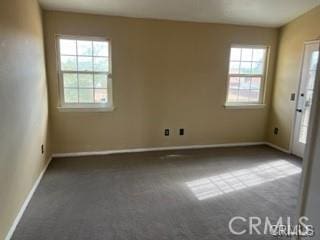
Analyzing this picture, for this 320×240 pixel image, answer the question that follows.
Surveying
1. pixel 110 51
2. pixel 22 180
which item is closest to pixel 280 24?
pixel 110 51

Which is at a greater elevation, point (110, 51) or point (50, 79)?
point (110, 51)

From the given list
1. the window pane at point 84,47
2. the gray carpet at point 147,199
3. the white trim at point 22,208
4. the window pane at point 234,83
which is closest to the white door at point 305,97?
the gray carpet at point 147,199

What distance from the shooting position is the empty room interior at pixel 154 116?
223 centimetres

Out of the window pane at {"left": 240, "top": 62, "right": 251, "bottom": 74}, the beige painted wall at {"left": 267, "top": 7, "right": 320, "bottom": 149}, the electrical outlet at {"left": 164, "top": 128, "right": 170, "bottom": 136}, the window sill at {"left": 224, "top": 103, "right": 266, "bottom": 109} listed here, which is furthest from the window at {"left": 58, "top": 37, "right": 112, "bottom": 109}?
the beige painted wall at {"left": 267, "top": 7, "right": 320, "bottom": 149}

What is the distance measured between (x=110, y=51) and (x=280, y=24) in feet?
10.3

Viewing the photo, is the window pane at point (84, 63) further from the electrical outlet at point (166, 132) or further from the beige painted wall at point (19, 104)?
the electrical outlet at point (166, 132)

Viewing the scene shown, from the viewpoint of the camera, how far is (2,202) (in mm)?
1896

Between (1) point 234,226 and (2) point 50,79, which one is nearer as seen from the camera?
(1) point 234,226

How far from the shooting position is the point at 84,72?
381 centimetres

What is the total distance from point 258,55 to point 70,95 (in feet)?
11.7

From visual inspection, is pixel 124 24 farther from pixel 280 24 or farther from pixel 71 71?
pixel 280 24

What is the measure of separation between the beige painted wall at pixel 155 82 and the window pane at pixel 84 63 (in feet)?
1.24

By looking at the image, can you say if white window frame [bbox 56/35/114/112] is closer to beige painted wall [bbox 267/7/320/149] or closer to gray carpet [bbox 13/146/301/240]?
gray carpet [bbox 13/146/301/240]

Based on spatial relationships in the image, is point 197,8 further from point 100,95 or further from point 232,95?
point 100,95
